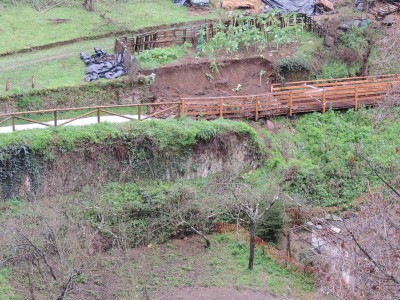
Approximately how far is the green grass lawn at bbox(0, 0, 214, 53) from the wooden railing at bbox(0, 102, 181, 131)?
6.59 meters

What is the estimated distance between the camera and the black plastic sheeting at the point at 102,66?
105 ft

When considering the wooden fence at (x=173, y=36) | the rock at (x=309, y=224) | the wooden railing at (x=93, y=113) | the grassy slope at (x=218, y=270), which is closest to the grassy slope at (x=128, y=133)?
the wooden railing at (x=93, y=113)

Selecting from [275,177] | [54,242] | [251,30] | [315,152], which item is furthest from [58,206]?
[251,30]

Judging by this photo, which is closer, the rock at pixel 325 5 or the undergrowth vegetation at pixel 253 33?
the undergrowth vegetation at pixel 253 33

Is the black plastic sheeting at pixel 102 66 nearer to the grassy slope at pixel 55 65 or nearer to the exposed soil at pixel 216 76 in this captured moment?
the grassy slope at pixel 55 65

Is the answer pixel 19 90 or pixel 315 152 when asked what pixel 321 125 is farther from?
pixel 19 90

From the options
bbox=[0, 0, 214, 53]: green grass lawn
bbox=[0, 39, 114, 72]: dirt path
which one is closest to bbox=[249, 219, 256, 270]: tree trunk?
bbox=[0, 39, 114, 72]: dirt path

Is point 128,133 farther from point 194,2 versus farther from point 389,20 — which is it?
point 389,20

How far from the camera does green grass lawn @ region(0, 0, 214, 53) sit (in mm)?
36062

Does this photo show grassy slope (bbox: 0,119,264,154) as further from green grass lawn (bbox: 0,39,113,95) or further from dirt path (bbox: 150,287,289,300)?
dirt path (bbox: 150,287,289,300)

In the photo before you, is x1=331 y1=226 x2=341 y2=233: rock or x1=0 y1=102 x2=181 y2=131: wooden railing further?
x1=0 y1=102 x2=181 y2=131: wooden railing

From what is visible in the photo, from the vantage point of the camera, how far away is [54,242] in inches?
910

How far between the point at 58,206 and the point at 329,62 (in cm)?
1656

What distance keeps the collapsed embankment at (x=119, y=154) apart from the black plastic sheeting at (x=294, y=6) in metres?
13.6
